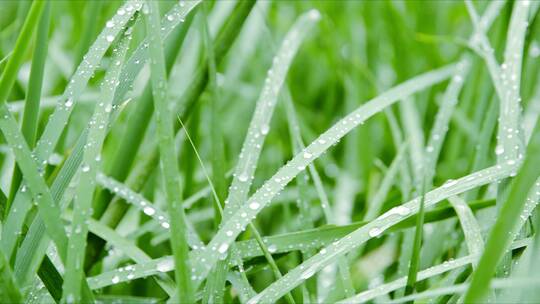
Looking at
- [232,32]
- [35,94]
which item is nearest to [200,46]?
[232,32]

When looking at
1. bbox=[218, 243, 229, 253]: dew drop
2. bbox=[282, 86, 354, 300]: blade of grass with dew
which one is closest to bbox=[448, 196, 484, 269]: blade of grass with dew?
bbox=[282, 86, 354, 300]: blade of grass with dew

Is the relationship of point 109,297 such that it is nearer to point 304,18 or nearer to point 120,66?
point 120,66

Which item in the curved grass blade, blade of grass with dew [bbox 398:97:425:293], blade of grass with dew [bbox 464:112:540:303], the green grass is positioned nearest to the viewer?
blade of grass with dew [bbox 464:112:540:303]

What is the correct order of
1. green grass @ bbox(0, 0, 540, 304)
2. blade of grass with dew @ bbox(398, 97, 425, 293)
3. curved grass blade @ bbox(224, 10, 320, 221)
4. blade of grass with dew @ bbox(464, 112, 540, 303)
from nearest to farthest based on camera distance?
blade of grass with dew @ bbox(464, 112, 540, 303)
green grass @ bbox(0, 0, 540, 304)
curved grass blade @ bbox(224, 10, 320, 221)
blade of grass with dew @ bbox(398, 97, 425, 293)

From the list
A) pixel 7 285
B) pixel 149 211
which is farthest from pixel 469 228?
pixel 7 285

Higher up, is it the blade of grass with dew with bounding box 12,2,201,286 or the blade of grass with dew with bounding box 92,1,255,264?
the blade of grass with dew with bounding box 92,1,255,264

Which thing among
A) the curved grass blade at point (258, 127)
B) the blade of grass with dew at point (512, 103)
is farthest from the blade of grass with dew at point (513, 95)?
the curved grass blade at point (258, 127)

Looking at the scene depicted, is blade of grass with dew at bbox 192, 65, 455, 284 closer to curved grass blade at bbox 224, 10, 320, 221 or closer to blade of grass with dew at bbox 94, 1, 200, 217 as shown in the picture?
curved grass blade at bbox 224, 10, 320, 221

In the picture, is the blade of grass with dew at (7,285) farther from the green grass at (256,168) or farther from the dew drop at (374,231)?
the dew drop at (374,231)

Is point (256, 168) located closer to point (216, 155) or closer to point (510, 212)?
point (216, 155)
